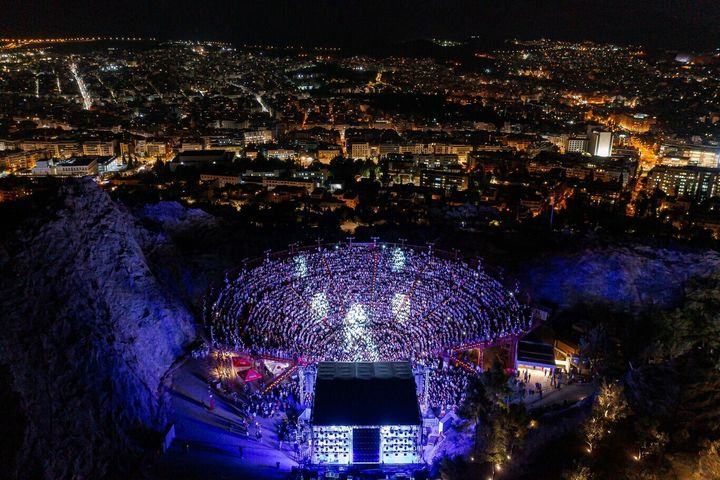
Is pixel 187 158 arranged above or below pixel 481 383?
below

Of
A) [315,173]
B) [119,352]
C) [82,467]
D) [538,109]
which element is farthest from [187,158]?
[538,109]

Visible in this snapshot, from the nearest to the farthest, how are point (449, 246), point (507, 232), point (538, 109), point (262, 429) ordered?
point (262, 429)
point (449, 246)
point (507, 232)
point (538, 109)

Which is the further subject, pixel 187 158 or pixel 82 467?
pixel 187 158

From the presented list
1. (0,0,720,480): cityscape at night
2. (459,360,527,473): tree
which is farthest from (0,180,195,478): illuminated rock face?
(459,360,527,473): tree

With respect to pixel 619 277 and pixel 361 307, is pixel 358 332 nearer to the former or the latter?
pixel 361 307

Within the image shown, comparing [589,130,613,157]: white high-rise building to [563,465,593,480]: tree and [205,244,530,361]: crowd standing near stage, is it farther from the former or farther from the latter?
[563,465,593,480]: tree

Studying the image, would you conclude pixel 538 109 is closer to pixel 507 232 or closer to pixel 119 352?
pixel 507 232
